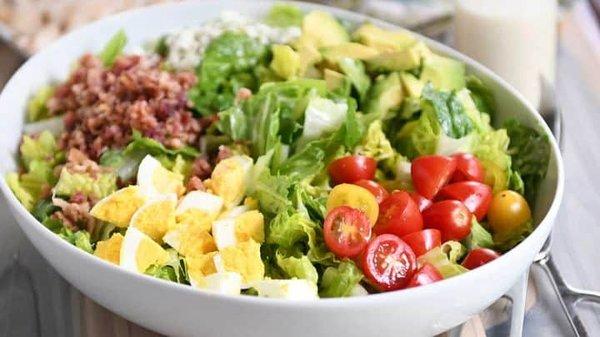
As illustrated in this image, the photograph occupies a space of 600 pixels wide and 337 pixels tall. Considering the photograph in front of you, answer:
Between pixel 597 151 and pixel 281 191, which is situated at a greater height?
pixel 281 191

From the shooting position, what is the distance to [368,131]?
165cm

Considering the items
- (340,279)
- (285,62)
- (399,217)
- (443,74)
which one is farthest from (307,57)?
(340,279)

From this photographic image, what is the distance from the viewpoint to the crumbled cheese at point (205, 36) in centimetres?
189

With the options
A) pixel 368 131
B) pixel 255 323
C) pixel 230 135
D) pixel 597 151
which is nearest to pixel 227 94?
pixel 230 135

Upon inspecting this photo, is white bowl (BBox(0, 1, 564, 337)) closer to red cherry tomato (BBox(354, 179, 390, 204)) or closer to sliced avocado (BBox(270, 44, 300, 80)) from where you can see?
red cherry tomato (BBox(354, 179, 390, 204))

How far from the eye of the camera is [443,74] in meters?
1.79

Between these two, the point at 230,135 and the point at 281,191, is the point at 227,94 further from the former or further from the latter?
the point at 281,191

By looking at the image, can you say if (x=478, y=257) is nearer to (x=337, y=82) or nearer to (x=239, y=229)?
(x=239, y=229)

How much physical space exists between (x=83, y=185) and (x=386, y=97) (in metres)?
0.59

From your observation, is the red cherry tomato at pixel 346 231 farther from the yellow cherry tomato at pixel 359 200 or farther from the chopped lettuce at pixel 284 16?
the chopped lettuce at pixel 284 16

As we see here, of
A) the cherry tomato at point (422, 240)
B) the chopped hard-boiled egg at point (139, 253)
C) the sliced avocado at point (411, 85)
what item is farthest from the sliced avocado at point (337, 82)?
the chopped hard-boiled egg at point (139, 253)

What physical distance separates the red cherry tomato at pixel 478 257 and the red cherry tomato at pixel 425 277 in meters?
0.09

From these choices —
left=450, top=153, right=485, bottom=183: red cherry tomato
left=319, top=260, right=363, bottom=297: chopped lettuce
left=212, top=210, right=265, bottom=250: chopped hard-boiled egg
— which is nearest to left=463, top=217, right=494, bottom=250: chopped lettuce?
left=450, top=153, right=485, bottom=183: red cherry tomato

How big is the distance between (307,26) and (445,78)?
34cm
